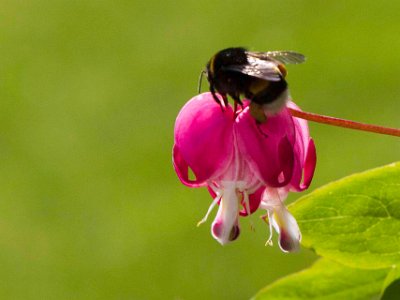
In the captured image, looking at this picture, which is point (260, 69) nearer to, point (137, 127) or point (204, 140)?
point (204, 140)

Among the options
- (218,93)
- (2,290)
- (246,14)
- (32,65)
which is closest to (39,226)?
(2,290)

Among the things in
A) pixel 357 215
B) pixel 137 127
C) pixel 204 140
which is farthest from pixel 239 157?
pixel 137 127

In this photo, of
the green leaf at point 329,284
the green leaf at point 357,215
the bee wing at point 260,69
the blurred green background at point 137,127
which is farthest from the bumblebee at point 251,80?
the blurred green background at point 137,127

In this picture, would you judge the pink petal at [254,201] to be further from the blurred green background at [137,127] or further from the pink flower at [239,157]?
the blurred green background at [137,127]

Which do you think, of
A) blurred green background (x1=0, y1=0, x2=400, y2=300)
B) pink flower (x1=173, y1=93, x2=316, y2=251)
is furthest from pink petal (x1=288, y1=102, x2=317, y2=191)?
blurred green background (x1=0, y1=0, x2=400, y2=300)

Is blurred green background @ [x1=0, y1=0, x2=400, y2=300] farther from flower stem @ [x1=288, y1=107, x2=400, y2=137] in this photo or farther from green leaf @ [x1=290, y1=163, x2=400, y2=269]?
flower stem @ [x1=288, y1=107, x2=400, y2=137]

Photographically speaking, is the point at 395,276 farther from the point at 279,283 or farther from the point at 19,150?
the point at 19,150
